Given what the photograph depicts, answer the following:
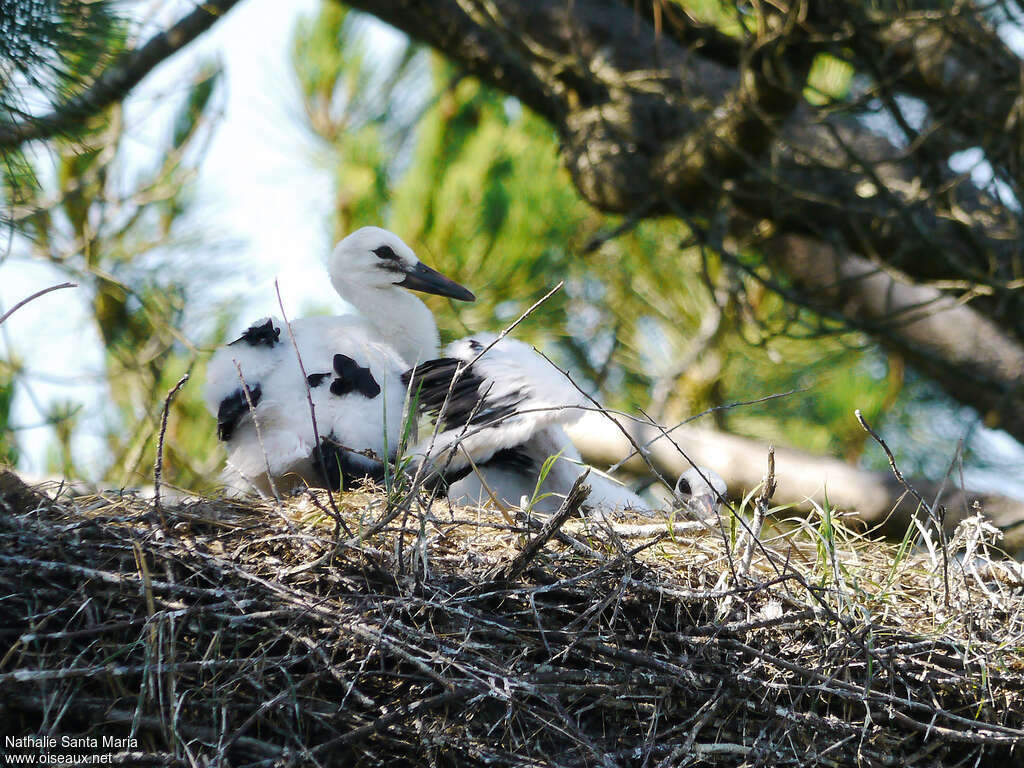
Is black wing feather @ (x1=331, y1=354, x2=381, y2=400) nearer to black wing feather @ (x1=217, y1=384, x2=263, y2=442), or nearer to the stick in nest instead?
black wing feather @ (x1=217, y1=384, x2=263, y2=442)

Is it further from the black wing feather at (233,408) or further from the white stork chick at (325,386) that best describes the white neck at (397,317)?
the black wing feather at (233,408)

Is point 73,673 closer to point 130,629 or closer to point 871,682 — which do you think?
point 130,629

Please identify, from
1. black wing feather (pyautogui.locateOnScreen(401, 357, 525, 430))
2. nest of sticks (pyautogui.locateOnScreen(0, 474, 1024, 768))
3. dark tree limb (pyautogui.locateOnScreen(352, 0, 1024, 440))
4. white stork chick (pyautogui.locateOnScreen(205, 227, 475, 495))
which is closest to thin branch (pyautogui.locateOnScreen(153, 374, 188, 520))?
nest of sticks (pyautogui.locateOnScreen(0, 474, 1024, 768))

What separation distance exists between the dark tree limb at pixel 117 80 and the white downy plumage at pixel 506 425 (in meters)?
1.21

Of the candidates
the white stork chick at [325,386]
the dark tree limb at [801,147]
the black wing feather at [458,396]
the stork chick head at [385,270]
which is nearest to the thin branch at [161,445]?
the white stork chick at [325,386]

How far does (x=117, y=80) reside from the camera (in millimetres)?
3742

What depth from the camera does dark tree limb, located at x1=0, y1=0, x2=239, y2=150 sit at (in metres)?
2.84

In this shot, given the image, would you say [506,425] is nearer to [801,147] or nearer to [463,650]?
[463,650]

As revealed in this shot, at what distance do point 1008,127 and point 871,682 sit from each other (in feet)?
8.34

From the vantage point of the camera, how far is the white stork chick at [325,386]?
108 inches

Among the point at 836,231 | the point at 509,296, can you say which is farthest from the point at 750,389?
the point at 836,231

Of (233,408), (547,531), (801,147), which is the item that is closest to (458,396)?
(233,408)

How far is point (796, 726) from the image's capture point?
6.78 ft

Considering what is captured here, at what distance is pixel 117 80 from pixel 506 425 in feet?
6.91
